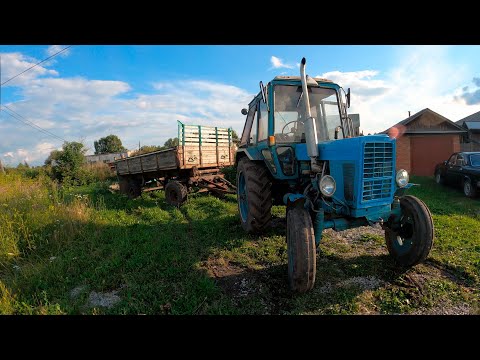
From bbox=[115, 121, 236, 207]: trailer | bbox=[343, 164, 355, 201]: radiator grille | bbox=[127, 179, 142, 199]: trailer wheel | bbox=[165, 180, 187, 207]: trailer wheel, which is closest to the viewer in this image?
bbox=[343, 164, 355, 201]: radiator grille

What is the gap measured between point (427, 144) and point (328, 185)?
15817 mm

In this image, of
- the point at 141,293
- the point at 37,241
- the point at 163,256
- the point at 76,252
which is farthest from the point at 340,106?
the point at 37,241

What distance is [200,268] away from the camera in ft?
12.2

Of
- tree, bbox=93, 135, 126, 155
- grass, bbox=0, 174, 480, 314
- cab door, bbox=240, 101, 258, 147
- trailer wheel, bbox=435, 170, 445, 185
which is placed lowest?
grass, bbox=0, 174, 480, 314

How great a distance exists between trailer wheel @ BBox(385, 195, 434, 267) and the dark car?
294 inches

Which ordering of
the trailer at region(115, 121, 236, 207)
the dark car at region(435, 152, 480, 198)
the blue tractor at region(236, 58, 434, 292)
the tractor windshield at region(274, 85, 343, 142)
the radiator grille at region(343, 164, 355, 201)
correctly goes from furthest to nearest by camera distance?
the dark car at region(435, 152, 480, 198), the trailer at region(115, 121, 236, 207), the tractor windshield at region(274, 85, 343, 142), the radiator grille at region(343, 164, 355, 201), the blue tractor at region(236, 58, 434, 292)

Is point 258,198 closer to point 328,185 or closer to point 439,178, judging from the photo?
point 328,185

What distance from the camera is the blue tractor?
10.00 ft

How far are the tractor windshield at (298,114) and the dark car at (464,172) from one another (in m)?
7.63

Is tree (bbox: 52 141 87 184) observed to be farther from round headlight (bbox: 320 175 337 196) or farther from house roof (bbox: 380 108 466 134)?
house roof (bbox: 380 108 466 134)

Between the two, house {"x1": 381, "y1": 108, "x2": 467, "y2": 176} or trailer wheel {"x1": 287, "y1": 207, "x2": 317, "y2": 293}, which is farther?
house {"x1": 381, "y1": 108, "x2": 467, "y2": 176}

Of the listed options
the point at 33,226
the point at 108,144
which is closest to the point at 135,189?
the point at 33,226

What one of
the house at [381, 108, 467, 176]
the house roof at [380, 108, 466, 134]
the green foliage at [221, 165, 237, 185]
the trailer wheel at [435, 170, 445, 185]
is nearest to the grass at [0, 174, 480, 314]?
the green foliage at [221, 165, 237, 185]
